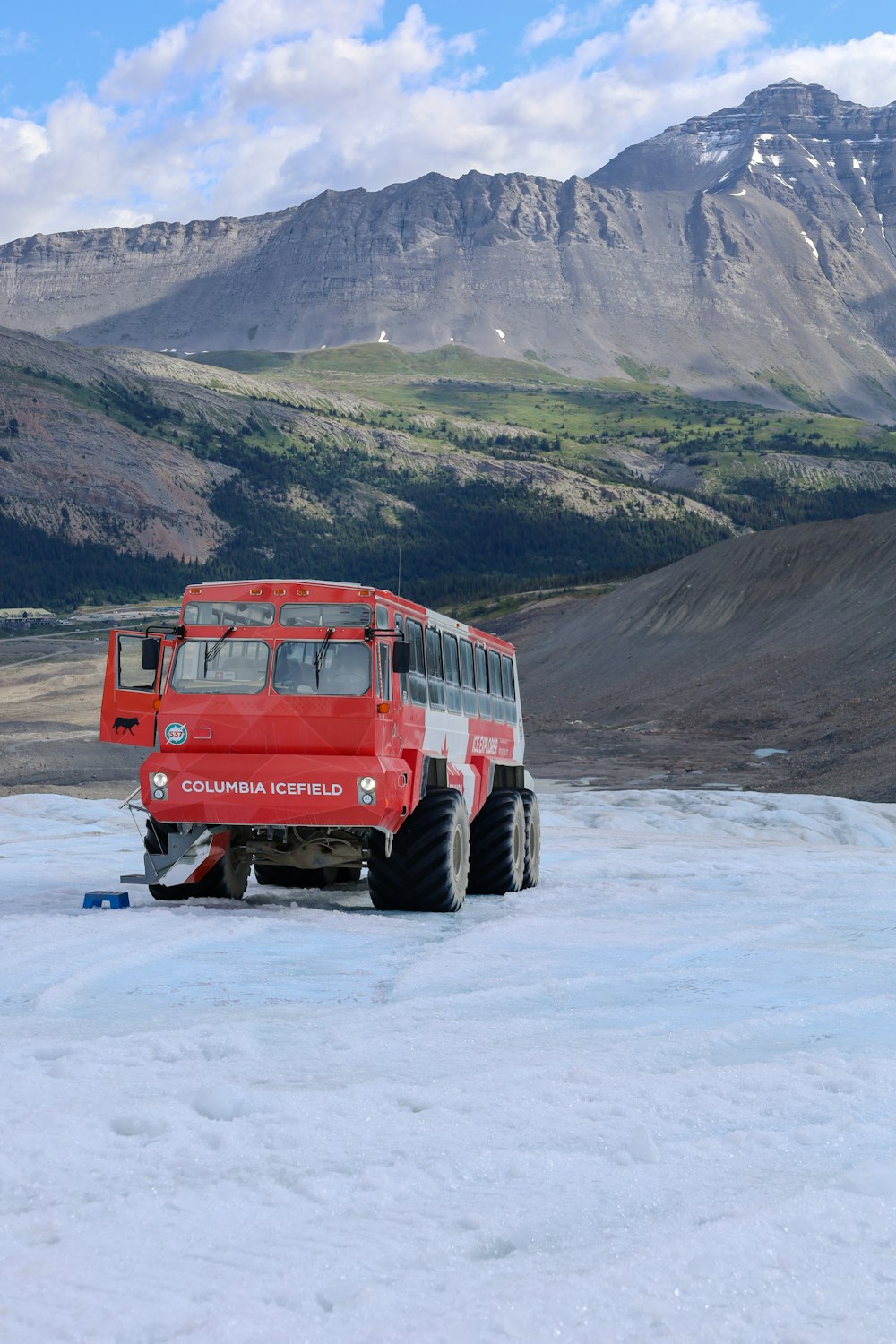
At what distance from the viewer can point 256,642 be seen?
14.0 metres

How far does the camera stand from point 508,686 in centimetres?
1944

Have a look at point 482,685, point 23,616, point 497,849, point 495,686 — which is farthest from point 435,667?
point 23,616

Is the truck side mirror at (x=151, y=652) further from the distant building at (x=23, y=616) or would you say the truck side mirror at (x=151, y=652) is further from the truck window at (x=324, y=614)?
the distant building at (x=23, y=616)

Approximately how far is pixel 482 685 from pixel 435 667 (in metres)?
2.27

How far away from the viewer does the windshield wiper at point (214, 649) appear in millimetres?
14031

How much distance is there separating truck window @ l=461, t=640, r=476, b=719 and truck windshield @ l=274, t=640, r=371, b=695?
304 centimetres

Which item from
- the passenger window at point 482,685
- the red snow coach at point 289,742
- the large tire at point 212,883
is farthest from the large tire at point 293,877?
the passenger window at point 482,685

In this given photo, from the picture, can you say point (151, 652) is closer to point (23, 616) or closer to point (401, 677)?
point (401, 677)

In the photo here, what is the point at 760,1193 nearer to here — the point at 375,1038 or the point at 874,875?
the point at 375,1038

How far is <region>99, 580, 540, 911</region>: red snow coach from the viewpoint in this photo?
13383 millimetres

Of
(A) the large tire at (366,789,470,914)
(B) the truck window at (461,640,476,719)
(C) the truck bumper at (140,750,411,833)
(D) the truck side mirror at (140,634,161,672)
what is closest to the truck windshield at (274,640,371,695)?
(C) the truck bumper at (140,750,411,833)

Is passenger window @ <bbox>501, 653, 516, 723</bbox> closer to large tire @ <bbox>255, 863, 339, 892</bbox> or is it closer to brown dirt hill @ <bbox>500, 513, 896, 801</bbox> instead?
large tire @ <bbox>255, 863, 339, 892</bbox>

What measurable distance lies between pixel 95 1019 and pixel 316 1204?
3.45 meters

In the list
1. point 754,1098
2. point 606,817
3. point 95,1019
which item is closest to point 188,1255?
point 754,1098
